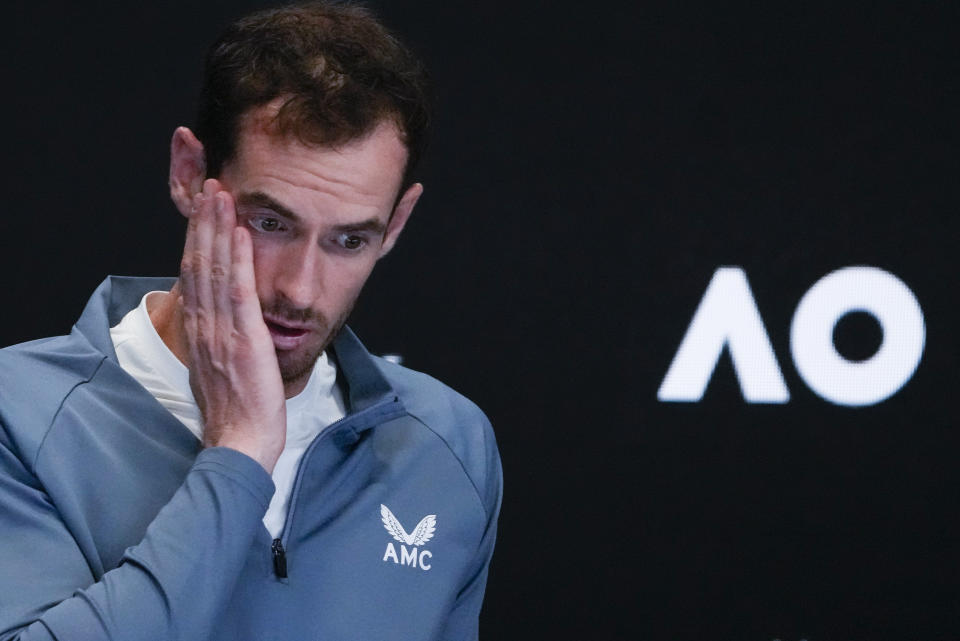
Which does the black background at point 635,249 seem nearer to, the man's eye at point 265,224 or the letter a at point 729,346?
the letter a at point 729,346

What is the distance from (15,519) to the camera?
125 centimetres

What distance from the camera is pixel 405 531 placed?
5.04 feet

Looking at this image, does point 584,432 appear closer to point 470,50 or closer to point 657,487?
point 657,487

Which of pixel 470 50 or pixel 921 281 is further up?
pixel 470 50

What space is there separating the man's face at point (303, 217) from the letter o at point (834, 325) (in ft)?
4.74

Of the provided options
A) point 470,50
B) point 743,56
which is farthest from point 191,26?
point 743,56

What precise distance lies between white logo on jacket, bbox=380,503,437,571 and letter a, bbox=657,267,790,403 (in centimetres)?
124

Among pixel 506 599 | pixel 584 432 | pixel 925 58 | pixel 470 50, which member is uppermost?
pixel 925 58

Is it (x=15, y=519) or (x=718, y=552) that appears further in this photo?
(x=718, y=552)

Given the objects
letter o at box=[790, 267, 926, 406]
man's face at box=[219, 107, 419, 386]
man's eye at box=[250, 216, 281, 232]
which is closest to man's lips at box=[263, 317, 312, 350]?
man's face at box=[219, 107, 419, 386]

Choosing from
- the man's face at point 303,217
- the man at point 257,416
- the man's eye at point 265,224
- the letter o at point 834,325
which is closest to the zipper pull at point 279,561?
the man at point 257,416

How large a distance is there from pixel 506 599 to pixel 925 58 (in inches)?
58.4

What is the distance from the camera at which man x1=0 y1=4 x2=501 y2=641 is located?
124 cm

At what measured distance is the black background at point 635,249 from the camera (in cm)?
268
